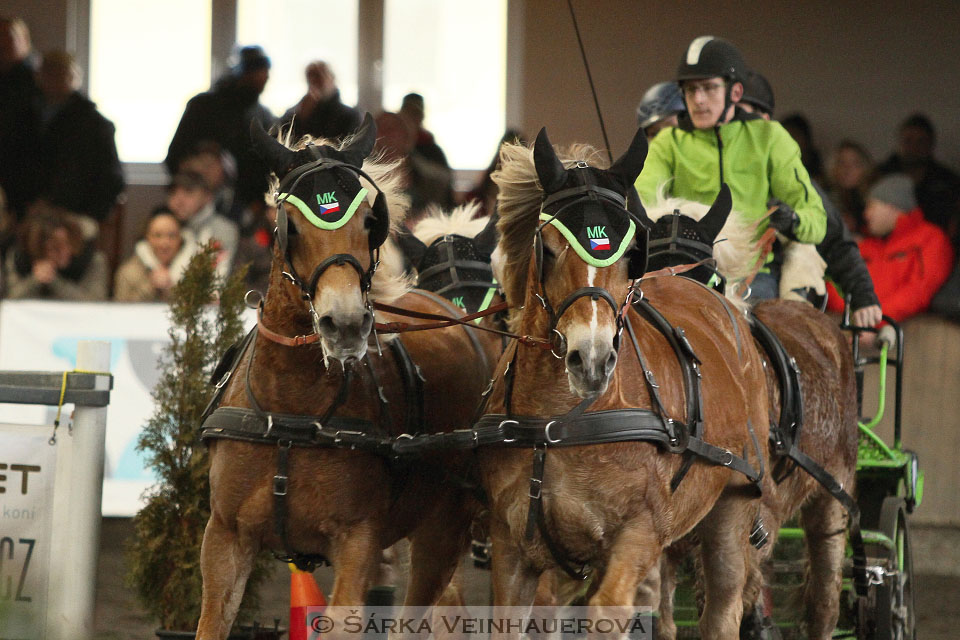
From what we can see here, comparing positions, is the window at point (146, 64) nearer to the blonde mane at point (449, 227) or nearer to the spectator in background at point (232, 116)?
the spectator in background at point (232, 116)

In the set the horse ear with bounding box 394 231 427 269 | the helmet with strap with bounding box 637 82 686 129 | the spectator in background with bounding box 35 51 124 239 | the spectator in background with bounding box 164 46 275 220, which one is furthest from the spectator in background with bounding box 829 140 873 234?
the spectator in background with bounding box 35 51 124 239

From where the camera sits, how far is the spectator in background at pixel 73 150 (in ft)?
31.2

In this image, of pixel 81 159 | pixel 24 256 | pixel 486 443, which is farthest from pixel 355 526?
pixel 81 159

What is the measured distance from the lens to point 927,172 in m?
9.10

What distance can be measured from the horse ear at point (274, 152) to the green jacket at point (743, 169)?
210 cm

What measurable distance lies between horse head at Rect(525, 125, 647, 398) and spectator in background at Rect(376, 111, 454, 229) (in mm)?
5302

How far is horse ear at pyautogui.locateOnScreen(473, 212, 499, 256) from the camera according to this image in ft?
18.5

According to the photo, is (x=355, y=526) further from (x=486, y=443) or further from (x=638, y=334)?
(x=638, y=334)

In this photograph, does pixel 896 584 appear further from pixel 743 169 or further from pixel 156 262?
pixel 156 262

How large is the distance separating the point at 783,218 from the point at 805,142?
436cm

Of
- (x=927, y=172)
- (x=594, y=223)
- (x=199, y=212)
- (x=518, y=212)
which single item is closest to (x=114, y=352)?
(x=199, y=212)

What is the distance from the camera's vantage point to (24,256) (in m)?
8.55

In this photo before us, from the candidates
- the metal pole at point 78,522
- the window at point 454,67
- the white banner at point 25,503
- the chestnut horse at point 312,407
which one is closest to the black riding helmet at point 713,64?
the chestnut horse at point 312,407

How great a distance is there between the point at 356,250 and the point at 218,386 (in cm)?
75
